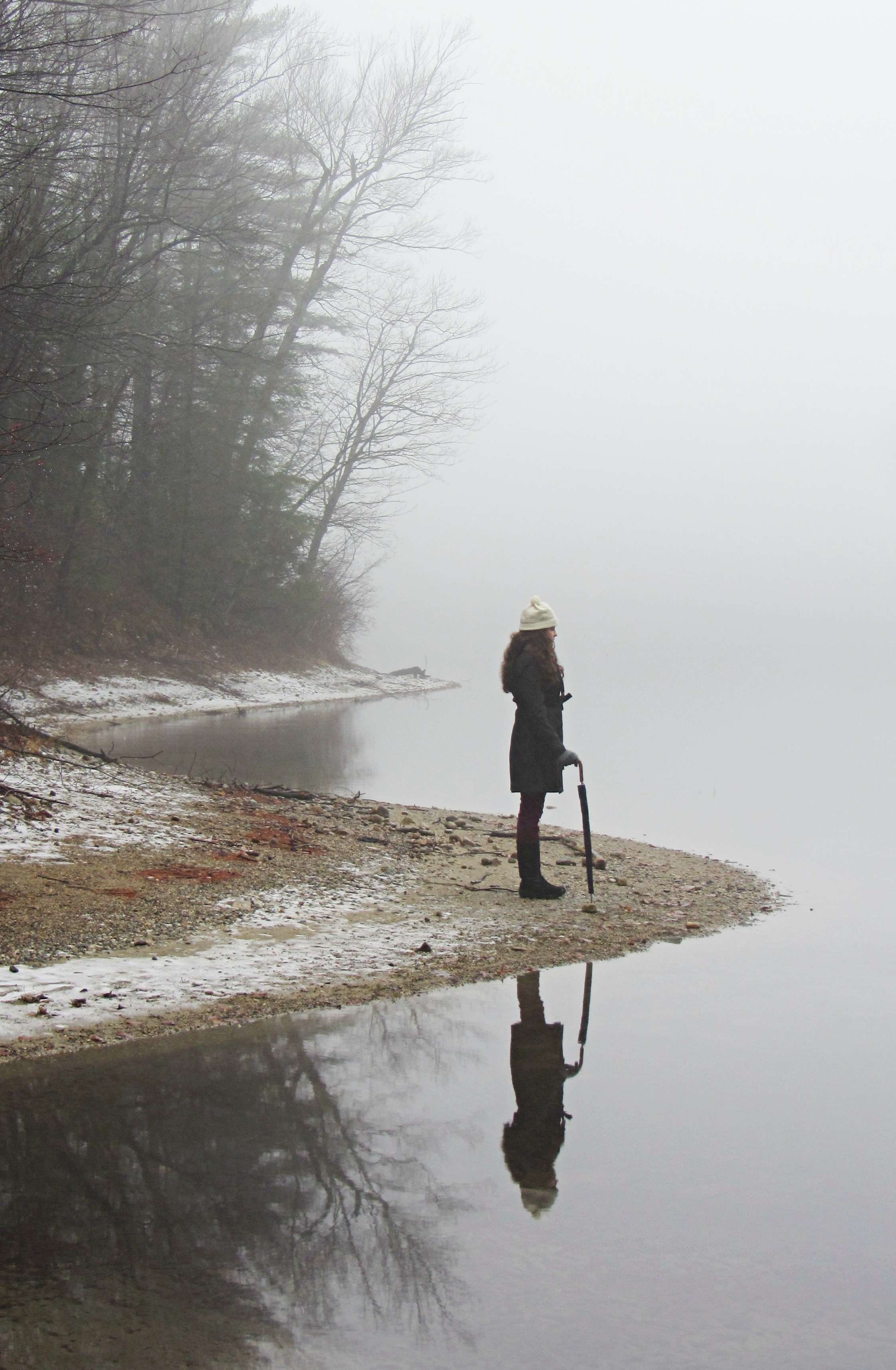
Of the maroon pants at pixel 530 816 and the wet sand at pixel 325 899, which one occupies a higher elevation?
the maroon pants at pixel 530 816

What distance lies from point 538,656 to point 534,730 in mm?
514

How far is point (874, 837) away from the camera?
13.7 meters

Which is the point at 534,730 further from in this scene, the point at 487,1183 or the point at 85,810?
the point at 487,1183

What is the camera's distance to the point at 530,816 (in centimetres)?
835

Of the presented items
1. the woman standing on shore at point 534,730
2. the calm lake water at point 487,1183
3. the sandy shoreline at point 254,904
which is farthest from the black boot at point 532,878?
the calm lake water at point 487,1183

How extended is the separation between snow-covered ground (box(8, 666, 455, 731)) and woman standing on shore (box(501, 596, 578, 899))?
31.9ft

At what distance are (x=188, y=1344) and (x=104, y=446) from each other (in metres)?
24.1

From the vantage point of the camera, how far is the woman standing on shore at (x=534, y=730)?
325 inches

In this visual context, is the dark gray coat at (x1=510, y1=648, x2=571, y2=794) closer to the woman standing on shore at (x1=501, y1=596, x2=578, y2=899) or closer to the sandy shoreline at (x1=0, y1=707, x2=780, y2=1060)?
the woman standing on shore at (x1=501, y1=596, x2=578, y2=899)

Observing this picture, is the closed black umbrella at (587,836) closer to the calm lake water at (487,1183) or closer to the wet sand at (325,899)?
the wet sand at (325,899)

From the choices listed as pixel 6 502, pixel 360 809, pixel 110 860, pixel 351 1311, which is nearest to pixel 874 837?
pixel 360 809

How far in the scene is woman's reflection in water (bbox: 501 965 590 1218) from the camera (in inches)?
151

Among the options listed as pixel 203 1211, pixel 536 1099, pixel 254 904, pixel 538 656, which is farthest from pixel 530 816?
pixel 203 1211

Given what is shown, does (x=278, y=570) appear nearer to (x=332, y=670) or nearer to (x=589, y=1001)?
(x=332, y=670)
